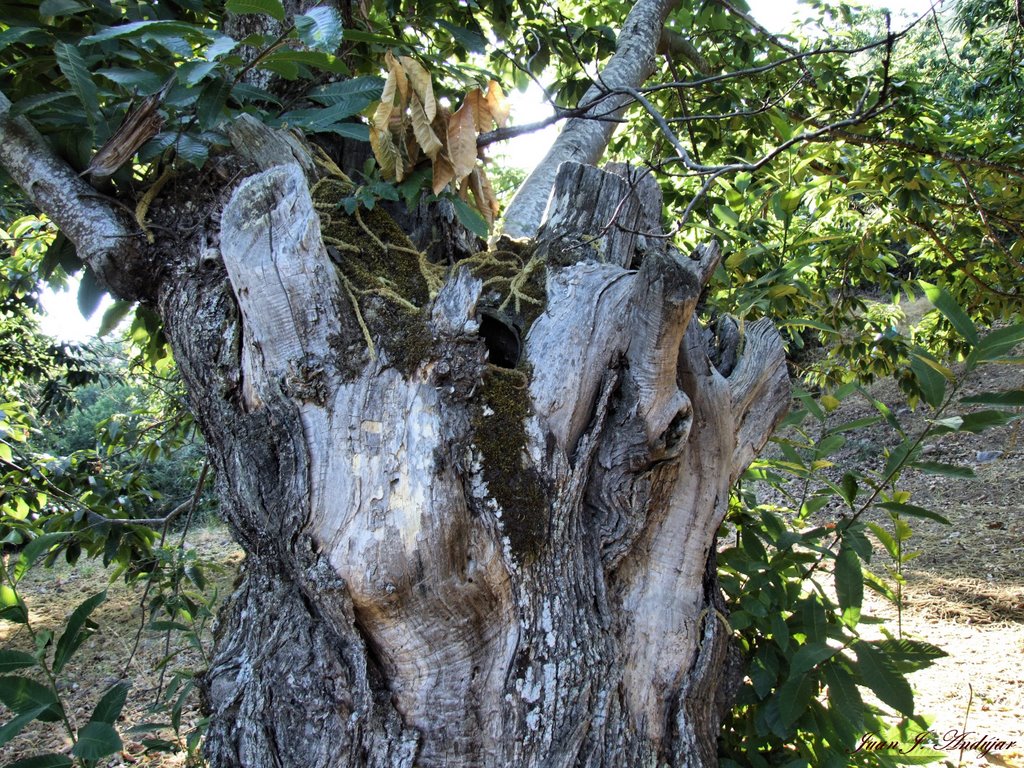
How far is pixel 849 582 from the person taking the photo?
181 cm

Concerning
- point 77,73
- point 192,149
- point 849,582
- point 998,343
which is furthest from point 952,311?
point 77,73

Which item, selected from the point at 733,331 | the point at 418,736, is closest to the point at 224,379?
the point at 418,736

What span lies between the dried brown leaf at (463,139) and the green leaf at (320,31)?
47cm

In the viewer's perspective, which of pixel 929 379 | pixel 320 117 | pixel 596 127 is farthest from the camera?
pixel 596 127

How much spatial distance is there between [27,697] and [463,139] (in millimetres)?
1829

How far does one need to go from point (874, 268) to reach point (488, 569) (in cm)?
309

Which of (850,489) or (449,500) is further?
(850,489)

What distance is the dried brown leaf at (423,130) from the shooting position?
1944 mm

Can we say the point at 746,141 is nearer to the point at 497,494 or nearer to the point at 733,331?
the point at 733,331

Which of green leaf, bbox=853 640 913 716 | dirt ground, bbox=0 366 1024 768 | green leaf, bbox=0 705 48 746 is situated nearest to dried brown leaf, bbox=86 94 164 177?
green leaf, bbox=0 705 48 746

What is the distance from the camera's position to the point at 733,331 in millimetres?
2164

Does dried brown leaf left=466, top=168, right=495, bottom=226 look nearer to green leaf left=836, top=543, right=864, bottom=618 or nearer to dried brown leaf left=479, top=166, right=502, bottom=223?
dried brown leaf left=479, top=166, right=502, bottom=223

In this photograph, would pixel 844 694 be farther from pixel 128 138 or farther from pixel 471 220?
pixel 128 138

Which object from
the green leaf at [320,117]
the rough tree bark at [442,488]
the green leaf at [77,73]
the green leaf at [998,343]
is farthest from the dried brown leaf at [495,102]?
the green leaf at [998,343]
